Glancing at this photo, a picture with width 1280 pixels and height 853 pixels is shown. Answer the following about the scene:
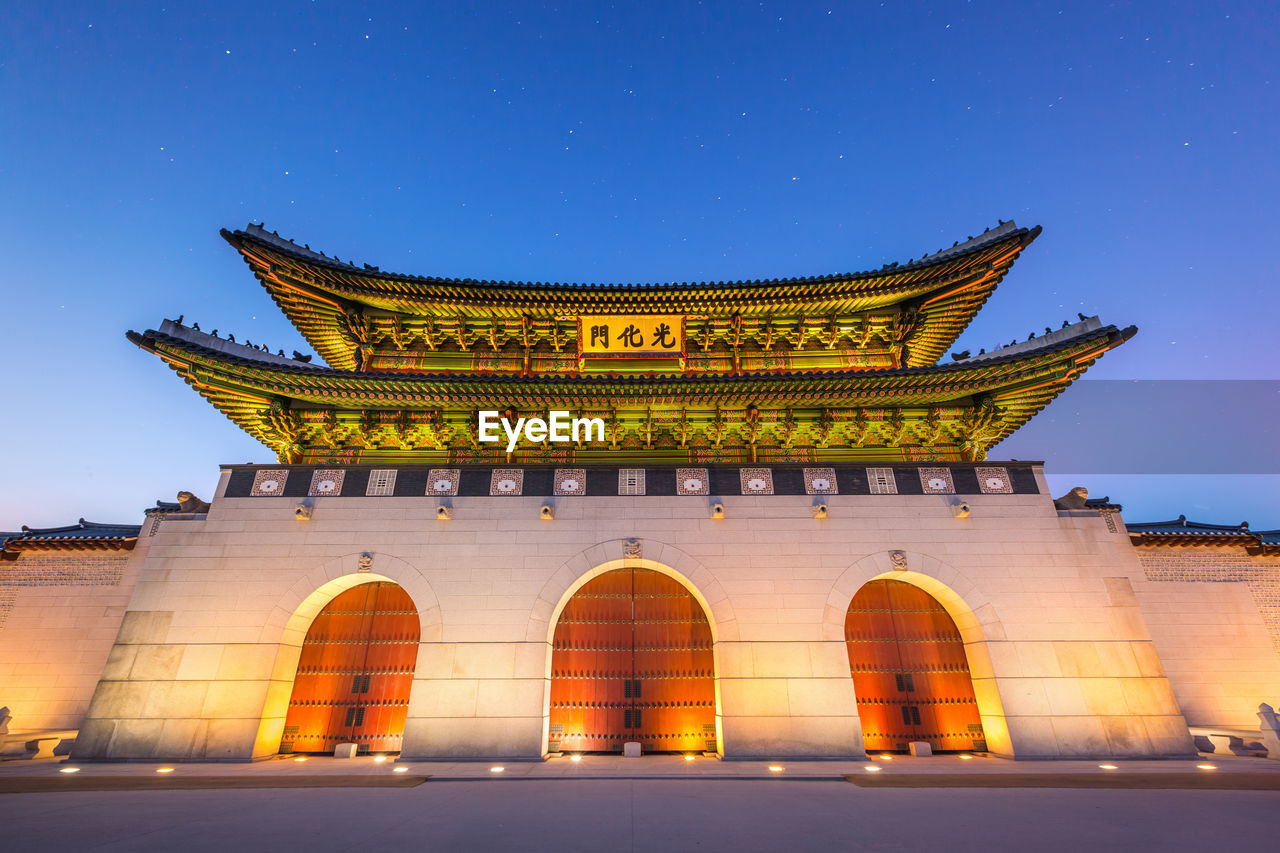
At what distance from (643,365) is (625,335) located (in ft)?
3.05

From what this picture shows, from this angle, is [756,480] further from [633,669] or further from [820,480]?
[633,669]

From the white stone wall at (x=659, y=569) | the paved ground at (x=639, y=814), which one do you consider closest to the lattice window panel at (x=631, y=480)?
the white stone wall at (x=659, y=569)

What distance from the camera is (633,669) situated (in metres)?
11.1

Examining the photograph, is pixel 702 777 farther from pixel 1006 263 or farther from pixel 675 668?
pixel 1006 263

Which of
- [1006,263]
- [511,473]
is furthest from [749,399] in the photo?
[1006,263]

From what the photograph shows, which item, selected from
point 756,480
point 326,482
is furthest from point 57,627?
point 756,480

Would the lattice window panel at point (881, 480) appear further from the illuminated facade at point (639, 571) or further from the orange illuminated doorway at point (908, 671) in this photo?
the orange illuminated doorway at point (908, 671)

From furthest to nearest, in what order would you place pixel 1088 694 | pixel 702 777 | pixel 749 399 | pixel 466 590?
pixel 749 399
pixel 466 590
pixel 1088 694
pixel 702 777

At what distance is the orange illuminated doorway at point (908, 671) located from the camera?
1066cm

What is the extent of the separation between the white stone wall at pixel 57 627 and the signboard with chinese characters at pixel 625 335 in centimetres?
1250

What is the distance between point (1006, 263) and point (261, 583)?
60.3 feet

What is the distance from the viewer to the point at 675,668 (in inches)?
436

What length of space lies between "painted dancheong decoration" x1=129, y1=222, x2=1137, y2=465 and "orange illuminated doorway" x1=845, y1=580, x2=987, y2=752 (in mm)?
3457

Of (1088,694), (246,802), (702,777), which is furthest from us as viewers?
(1088,694)
